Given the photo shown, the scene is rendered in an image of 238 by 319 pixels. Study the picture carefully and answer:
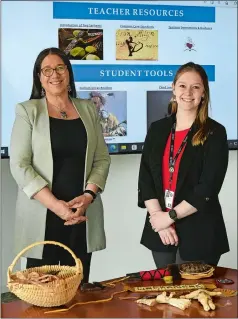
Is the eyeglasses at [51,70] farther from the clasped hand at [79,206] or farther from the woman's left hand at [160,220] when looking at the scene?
the woman's left hand at [160,220]

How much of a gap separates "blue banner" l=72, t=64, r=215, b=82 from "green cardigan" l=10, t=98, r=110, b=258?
0.21 m

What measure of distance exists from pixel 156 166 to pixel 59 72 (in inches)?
24.1

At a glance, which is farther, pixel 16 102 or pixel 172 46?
pixel 172 46

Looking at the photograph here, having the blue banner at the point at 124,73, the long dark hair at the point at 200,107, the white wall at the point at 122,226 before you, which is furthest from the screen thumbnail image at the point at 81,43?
the white wall at the point at 122,226

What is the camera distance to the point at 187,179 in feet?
8.14

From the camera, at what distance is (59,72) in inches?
95.9

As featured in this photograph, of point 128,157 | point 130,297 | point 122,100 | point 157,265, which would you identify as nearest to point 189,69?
point 122,100

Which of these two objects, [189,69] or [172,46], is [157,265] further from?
[172,46]

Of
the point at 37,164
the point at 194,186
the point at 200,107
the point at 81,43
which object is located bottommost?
the point at 194,186

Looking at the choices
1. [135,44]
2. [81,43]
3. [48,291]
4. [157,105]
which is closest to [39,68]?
[81,43]

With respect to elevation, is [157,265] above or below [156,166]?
below

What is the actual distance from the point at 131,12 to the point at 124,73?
0.30 meters

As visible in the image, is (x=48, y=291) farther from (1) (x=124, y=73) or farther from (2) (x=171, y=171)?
(1) (x=124, y=73)

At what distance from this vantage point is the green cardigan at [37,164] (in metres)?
2.36
